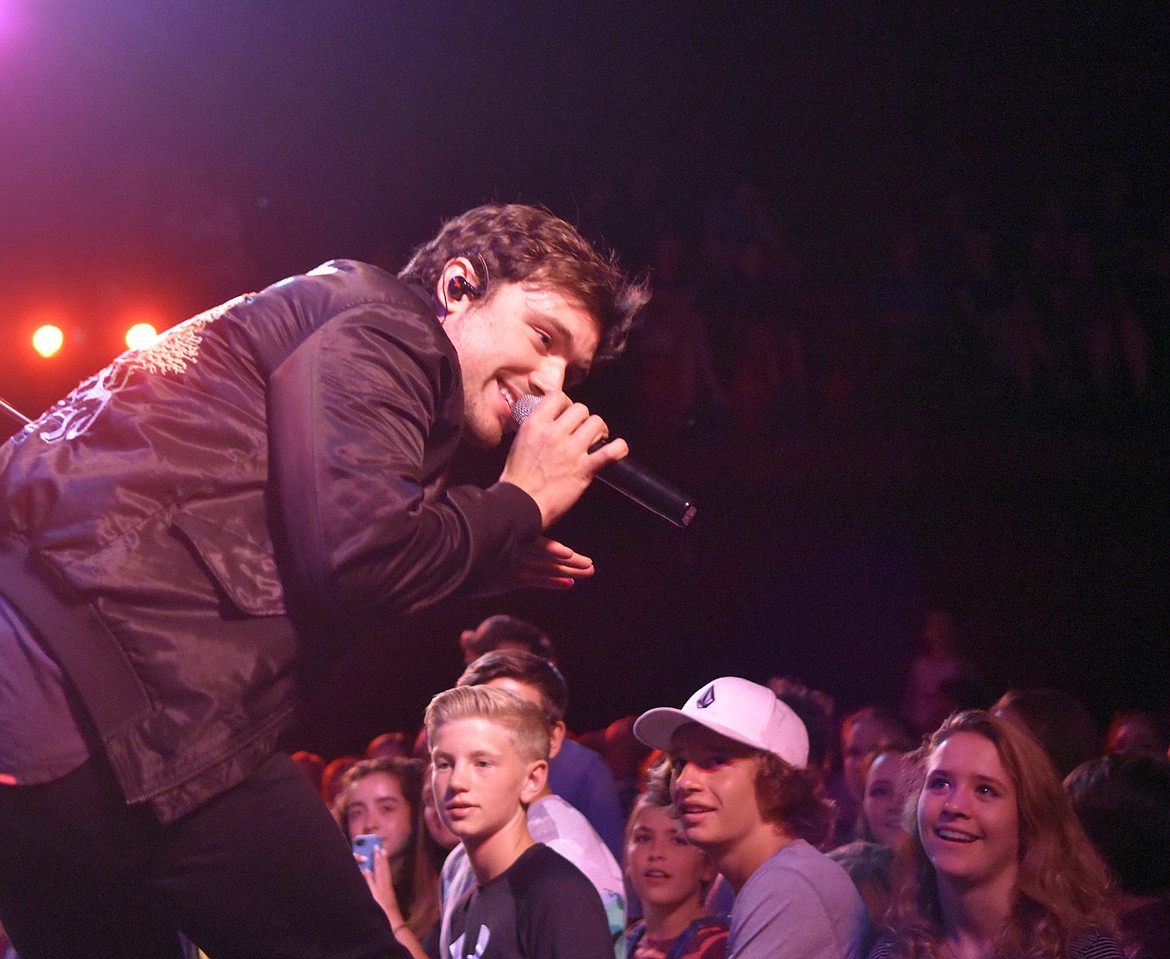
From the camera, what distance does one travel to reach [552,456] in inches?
70.4

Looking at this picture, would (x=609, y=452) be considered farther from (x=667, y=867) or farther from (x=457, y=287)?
(x=667, y=867)

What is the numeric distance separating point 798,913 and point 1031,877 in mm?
460

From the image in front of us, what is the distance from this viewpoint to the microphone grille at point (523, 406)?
1.92 meters

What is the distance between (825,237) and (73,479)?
7.98 metres

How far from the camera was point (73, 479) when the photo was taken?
1.56m

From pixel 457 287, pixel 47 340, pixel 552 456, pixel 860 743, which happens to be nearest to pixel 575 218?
pixel 47 340

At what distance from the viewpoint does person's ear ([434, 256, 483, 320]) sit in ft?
6.36

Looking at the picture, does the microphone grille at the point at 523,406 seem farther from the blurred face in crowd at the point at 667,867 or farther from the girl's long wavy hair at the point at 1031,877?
the blurred face in crowd at the point at 667,867

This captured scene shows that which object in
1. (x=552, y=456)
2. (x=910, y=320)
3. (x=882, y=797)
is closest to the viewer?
(x=552, y=456)

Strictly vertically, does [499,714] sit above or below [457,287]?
below

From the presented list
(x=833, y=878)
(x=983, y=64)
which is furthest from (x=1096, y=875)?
(x=983, y=64)

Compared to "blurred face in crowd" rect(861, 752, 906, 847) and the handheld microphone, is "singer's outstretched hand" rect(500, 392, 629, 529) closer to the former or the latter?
the handheld microphone

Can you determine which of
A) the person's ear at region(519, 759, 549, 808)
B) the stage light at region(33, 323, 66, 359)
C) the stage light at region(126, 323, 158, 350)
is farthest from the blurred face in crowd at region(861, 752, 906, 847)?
the stage light at region(33, 323, 66, 359)

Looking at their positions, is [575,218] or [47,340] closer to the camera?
[47,340]
